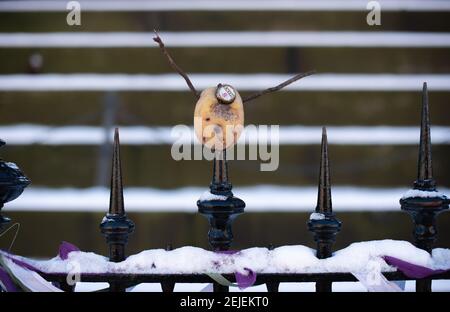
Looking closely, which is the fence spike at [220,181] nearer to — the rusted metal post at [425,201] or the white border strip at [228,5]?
the rusted metal post at [425,201]

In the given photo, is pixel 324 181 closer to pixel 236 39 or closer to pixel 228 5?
pixel 236 39

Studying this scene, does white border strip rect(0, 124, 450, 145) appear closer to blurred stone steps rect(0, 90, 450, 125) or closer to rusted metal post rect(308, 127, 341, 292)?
blurred stone steps rect(0, 90, 450, 125)

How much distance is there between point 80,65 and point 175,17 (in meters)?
0.81

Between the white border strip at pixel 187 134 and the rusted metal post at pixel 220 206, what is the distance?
6.80 ft

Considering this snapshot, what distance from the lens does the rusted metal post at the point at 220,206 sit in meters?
1.48

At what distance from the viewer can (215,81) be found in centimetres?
372

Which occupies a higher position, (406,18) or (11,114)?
(406,18)

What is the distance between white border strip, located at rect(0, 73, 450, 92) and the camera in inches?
145

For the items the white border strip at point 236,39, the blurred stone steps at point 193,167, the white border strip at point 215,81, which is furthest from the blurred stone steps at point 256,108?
the white border strip at point 236,39

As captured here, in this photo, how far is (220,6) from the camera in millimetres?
3795

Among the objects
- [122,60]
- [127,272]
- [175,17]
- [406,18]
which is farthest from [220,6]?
[127,272]
